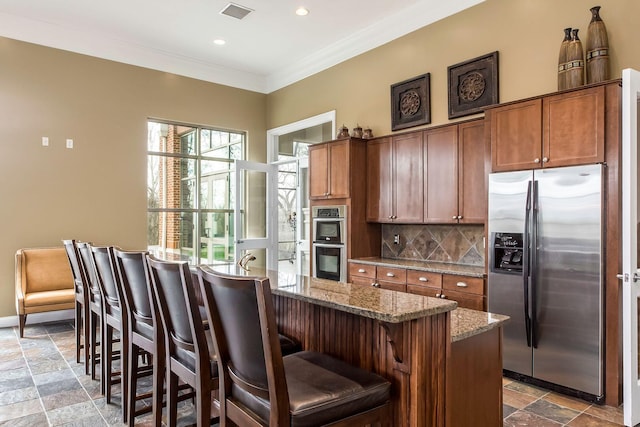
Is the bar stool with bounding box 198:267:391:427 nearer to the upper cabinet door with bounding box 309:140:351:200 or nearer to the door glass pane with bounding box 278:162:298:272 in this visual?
the upper cabinet door with bounding box 309:140:351:200

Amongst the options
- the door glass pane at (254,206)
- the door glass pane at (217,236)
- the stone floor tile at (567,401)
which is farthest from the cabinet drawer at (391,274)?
the door glass pane at (217,236)

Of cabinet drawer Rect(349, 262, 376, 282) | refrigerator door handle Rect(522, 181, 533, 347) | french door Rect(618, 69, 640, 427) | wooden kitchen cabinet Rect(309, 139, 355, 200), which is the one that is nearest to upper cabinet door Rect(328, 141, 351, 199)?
wooden kitchen cabinet Rect(309, 139, 355, 200)

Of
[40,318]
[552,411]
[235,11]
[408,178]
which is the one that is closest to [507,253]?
[552,411]

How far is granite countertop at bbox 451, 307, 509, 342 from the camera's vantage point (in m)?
1.66

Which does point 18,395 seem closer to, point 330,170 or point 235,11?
point 330,170

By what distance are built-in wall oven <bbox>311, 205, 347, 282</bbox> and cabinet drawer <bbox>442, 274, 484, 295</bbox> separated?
1.35 m

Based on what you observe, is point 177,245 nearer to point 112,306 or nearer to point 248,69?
point 248,69

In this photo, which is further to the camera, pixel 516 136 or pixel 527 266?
→ pixel 516 136

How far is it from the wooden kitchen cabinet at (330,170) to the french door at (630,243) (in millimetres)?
2668

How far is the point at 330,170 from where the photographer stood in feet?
16.5

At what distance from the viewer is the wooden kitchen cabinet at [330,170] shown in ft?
15.8

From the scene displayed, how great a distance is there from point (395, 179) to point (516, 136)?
145 centimetres

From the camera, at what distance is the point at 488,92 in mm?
3975

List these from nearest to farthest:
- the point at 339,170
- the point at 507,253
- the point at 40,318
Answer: the point at 507,253 → the point at 339,170 → the point at 40,318
